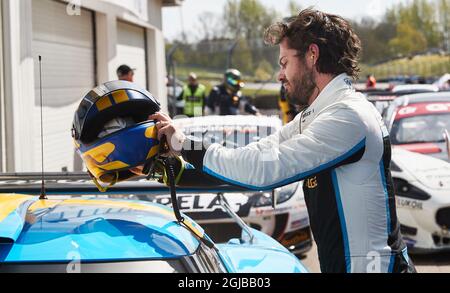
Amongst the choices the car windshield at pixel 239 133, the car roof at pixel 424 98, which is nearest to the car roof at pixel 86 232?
the car windshield at pixel 239 133

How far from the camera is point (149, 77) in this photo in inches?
651

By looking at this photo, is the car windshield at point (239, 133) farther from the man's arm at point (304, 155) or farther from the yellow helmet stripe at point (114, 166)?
the man's arm at point (304, 155)

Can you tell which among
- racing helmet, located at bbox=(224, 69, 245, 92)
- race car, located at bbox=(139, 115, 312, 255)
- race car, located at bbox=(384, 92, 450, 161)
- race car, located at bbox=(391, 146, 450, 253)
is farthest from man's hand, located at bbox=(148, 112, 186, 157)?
racing helmet, located at bbox=(224, 69, 245, 92)

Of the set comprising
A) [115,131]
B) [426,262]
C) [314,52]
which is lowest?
[426,262]

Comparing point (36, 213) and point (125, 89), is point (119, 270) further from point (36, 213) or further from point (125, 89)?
point (125, 89)

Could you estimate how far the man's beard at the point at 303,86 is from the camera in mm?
2398

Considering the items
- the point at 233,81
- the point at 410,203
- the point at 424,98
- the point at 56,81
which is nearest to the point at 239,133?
the point at 410,203

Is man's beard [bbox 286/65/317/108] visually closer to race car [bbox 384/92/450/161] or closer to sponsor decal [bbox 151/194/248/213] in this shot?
sponsor decal [bbox 151/194/248/213]

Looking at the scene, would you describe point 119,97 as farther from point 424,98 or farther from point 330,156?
point 424,98

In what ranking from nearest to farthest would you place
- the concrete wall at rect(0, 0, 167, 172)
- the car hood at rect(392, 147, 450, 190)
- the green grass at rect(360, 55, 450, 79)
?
the car hood at rect(392, 147, 450, 190)
the concrete wall at rect(0, 0, 167, 172)
the green grass at rect(360, 55, 450, 79)

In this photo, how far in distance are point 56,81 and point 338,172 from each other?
18.0 ft

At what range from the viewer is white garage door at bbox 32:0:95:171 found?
22.9 ft

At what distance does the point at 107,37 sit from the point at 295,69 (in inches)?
347

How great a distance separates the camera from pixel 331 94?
2.35m
